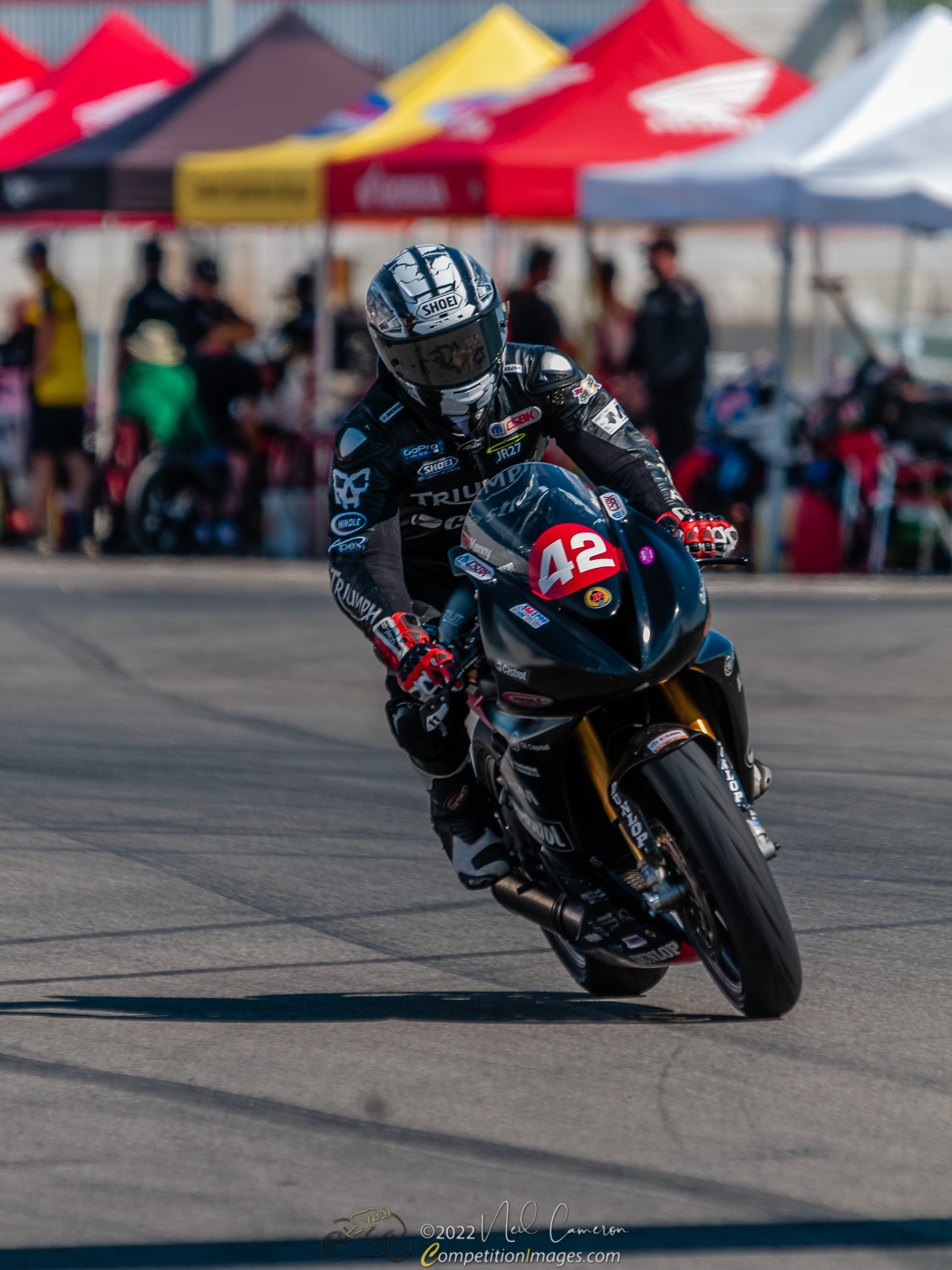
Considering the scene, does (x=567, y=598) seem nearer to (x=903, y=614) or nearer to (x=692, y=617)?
(x=692, y=617)

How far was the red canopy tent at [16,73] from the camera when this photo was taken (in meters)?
20.4

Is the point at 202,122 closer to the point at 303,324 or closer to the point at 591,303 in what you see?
the point at 303,324

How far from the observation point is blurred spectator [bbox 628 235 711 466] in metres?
14.7

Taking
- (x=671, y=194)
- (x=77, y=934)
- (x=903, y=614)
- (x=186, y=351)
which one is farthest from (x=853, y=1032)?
(x=186, y=351)

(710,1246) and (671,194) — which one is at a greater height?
(671,194)

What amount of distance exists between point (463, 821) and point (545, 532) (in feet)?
2.97

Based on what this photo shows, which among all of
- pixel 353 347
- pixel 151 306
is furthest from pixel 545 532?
pixel 353 347

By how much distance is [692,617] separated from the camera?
4188 millimetres

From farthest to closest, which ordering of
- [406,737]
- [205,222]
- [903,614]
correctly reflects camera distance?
1. [205,222]
2. [903,614]
3. [406,737]

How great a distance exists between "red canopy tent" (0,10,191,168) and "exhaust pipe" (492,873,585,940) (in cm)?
1468

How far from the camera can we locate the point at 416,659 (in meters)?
4.34

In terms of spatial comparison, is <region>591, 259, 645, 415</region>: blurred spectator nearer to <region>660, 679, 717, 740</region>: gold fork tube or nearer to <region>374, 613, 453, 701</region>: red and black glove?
<region>374, 613, 453, 701</region>: red and black glove

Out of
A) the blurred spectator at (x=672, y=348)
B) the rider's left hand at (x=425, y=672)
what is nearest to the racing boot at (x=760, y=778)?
the rider's left hand at (x=425, y=672)

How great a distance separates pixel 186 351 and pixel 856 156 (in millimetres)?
5673
